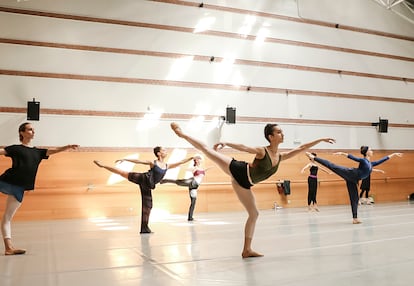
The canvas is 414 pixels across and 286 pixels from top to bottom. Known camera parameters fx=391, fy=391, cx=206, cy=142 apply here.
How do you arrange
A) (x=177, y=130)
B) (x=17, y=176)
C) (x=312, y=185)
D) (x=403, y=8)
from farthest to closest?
(x=403, y=8) < (x=312, y=185) < (x=17, y=176) < (x=177, y=130)

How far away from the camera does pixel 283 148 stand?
1467cm

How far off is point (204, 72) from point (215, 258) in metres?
9.68

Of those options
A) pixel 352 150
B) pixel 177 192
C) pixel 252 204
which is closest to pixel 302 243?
pixel 252 204

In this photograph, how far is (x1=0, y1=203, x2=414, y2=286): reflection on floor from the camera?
3871 millimetres

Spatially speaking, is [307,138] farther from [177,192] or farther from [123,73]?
[123,73]

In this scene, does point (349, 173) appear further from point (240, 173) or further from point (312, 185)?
point (240, 173)

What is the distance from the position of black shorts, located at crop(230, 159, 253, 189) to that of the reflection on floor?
37.0 inches

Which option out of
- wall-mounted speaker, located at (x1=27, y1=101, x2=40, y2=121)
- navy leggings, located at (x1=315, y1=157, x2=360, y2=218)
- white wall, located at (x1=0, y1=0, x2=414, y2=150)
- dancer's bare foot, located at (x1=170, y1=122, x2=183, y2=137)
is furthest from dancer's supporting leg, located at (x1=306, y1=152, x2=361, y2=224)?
wall-mounted speaker, located at (x1=27, y1=101, x2=40, y2=121)

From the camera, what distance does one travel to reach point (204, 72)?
13.8 m

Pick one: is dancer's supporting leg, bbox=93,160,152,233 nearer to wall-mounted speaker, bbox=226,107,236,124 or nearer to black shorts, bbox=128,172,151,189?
black shorts, bbox=128,172,151,189

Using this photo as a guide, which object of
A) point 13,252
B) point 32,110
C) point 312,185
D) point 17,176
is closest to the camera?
point 17,176

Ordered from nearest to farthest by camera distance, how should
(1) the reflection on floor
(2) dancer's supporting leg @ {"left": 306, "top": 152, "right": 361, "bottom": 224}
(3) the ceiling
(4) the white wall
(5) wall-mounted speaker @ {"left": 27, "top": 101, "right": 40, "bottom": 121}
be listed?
(1) the reflection on floor → (2) dancer's supporting leg @ {"left": 306, "top": 152, "right": 361, "bottom": 224} → (5) wall-mounted speaker @ {"left": 27, "top": 101, "right": 40, "bottom": 121} → (4) the white wall → (3) the ceiling

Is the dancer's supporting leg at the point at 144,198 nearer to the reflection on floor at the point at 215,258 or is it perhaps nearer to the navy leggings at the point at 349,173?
the reflection on floor at the point at 215,258

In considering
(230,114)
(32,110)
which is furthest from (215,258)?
(230,114)
